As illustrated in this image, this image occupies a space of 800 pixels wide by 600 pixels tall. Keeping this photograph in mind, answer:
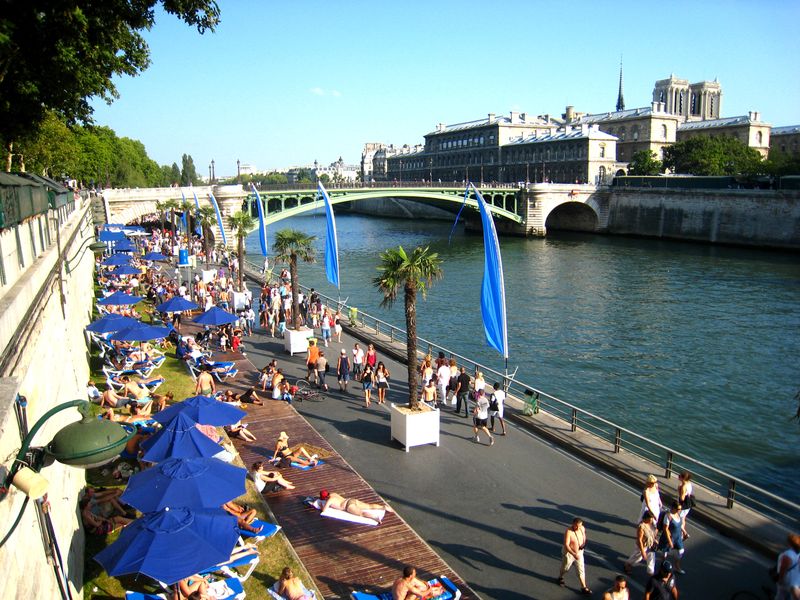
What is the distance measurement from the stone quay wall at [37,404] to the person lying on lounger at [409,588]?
3.53 m

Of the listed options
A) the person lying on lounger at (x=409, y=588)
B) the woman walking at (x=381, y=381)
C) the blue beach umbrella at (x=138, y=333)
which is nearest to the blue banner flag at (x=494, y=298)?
the woman walking at (x=381, y=381)

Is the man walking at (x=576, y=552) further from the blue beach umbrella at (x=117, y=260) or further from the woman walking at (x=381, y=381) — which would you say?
the blue beach umbrella at (x=117, y=260)

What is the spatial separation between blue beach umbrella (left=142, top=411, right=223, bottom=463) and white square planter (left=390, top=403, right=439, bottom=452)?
3872mm

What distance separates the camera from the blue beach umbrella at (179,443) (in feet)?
32.2

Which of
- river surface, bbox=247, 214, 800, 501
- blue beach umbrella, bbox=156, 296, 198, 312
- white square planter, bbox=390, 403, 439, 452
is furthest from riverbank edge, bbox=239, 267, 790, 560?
blue beach umbrella, bbox=156, 296, 198, 312

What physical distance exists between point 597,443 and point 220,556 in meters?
8.29

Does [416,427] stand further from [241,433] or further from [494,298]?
[241,433]

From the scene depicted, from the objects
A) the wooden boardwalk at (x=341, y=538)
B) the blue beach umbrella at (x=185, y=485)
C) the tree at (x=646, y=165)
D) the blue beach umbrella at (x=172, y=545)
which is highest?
the tree at (x=646, y=165)

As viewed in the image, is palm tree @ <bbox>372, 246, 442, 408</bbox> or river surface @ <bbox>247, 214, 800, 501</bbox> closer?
palm tree @ <bbox>372, 246, 442, 408</bbox>

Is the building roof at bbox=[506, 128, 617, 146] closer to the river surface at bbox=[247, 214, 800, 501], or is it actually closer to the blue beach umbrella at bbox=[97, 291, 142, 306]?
the river surface at bbox=[247, 214, 800, 501]

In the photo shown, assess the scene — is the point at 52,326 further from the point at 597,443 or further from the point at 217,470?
the point at 597,443

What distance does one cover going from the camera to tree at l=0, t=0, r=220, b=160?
1291 cm

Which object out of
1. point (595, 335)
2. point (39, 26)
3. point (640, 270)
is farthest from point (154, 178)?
point (39, 26)

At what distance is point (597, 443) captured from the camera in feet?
43.4
